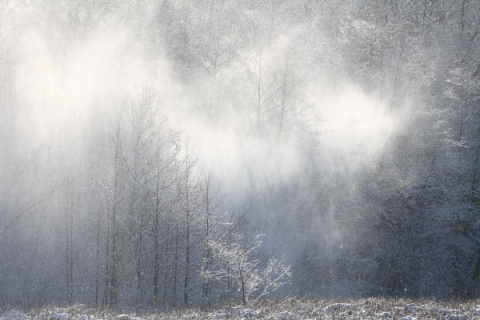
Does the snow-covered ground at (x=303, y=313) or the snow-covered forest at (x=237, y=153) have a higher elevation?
the snow-covered forest at (x=237, y=153)

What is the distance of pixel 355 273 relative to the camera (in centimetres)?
2856

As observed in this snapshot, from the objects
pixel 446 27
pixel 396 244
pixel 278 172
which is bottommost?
pixel 396 244

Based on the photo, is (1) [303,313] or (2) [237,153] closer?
(1) [303,313]

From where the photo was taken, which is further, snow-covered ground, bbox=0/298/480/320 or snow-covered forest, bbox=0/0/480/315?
snow-covered forest, bbox=0/0/480/315

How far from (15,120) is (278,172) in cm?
2198

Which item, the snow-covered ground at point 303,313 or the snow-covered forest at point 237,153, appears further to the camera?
the snow-covered forest at point 237,153

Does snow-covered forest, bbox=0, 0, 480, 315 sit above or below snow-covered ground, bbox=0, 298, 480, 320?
above

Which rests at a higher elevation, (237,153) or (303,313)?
(237,153)

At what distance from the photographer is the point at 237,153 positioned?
36.8 metres

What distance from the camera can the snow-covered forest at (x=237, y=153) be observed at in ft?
83.3

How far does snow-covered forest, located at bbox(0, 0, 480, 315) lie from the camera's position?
999 inches

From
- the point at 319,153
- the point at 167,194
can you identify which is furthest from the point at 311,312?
the point at 319,153

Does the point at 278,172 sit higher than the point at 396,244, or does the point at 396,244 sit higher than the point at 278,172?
the point at 278,172

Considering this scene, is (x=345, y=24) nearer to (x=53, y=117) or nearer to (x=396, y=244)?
(x=396, y=244)
